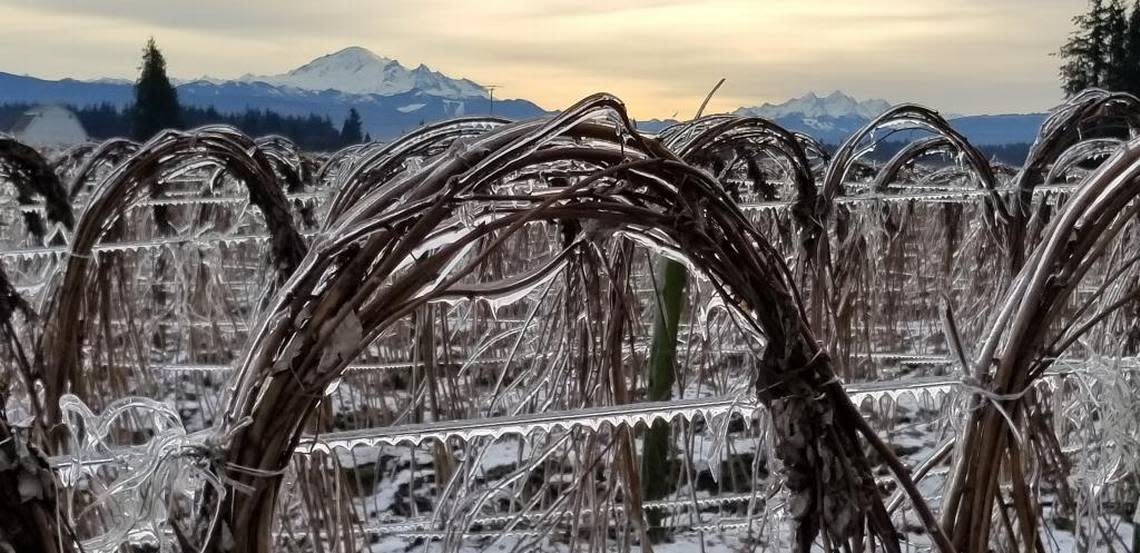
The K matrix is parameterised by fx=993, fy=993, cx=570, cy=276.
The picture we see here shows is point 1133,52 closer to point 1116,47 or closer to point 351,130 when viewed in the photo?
point 1116,47

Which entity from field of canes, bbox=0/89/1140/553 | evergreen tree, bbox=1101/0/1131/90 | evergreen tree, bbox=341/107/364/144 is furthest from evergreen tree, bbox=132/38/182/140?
evergreen tree, bbox=1101/0/1131/90

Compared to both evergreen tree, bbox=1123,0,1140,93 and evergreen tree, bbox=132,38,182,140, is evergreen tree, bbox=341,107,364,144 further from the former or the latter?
evergreen tree, bbox=1123,0,1140,93

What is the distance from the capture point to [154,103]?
23.3 feet

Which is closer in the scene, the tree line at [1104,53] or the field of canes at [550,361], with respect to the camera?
the field of canes at [550,361]

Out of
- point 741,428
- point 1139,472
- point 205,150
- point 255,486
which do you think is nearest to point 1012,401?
point 1139,472

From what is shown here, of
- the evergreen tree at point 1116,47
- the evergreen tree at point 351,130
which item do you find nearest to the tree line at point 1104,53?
the evergreen tree at point 1116,47

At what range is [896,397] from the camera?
121cm

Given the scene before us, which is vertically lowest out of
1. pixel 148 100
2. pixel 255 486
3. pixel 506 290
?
pixel 255 486

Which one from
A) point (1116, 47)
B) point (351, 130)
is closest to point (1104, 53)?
point (1116, 47)

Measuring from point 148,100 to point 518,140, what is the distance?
280 inches

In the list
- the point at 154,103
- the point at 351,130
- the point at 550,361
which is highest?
the point at 154,103

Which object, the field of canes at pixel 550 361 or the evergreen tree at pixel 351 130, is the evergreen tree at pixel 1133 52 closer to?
the evergreen tree at pixel 351 130

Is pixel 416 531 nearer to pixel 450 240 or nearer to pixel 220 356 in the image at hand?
pixel 220 356

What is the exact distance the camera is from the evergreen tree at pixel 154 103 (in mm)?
7051
